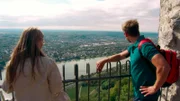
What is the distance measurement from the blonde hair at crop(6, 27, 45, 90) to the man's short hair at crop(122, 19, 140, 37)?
91cm

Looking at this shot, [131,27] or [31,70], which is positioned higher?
[131,27]

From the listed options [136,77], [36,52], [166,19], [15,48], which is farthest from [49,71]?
[166,19]

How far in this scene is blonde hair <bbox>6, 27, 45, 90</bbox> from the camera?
2.15 meters

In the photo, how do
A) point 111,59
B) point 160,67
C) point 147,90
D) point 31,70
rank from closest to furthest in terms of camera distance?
point 31,70 → point 160,67 → point 147,90 → point 111,59

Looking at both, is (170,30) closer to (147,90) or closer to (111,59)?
(111,59)

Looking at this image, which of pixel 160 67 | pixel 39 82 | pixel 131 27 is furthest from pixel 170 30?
pixel 39 82

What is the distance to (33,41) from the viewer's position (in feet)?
7.04

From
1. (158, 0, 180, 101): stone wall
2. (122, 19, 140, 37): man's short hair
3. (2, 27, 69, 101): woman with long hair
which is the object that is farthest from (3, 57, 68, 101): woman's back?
(158, 0, 180, 101): stone wall

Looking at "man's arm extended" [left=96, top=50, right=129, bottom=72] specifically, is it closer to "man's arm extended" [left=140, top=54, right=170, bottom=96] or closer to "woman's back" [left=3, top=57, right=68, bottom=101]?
"man's arm extended" [left=140, top=54, right=170, bottom=96]

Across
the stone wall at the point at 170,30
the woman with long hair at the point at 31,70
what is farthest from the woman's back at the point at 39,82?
the stone wall at the point at 170,30

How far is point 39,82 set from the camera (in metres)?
2.19

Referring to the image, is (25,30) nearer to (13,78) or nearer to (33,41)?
(33,41)

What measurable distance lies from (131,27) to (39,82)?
1.08 m

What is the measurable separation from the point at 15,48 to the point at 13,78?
265 millimetres
